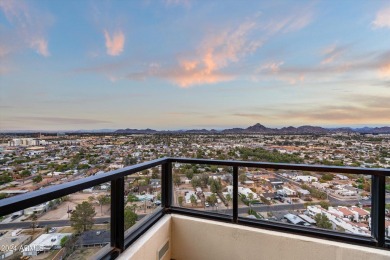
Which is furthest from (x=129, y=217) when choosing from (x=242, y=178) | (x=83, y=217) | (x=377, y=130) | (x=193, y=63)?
(x=193, y=63)

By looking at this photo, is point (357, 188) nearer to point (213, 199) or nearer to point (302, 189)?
point (302, 189)

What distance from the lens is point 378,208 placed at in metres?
2.01

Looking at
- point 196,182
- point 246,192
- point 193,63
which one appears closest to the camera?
point 246,192

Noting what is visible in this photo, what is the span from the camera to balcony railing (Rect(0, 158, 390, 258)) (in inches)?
50.8

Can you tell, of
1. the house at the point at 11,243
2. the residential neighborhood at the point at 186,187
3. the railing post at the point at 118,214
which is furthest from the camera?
the railing post at the point at 118,214

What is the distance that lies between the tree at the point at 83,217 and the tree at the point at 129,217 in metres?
0.39

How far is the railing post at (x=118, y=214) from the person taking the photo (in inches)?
69.6

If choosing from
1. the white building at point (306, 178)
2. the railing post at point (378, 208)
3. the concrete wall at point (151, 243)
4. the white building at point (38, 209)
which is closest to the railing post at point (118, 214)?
the concrete wall at point (151, 243)

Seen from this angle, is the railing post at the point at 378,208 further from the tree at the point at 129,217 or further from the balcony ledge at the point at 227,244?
the tree at the point at 129,217

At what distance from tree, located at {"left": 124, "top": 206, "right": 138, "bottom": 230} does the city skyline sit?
2996 mm

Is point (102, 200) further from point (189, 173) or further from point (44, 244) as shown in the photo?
point (189, 173)

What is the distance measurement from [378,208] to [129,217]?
2393 millimetres

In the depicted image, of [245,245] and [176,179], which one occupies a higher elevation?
[176,179]

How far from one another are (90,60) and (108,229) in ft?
16.8
